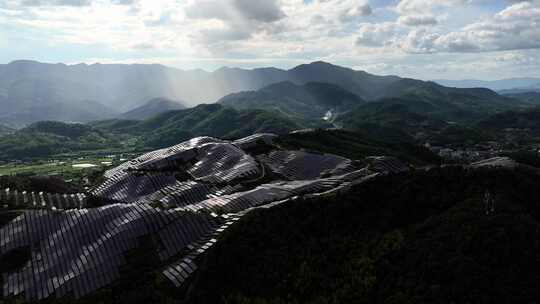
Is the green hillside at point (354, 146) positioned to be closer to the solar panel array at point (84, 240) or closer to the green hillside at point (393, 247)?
the solar panel array at point (84, 240)

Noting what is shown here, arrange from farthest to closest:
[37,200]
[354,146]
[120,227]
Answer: [354,146], [37,200], [120,227]

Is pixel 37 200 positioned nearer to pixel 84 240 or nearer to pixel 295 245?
pixel 84 240

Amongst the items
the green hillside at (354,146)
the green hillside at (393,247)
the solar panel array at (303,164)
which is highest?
the green hillside at (393,247)

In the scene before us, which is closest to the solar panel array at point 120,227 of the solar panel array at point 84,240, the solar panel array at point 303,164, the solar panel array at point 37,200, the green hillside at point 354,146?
the solar panel array at point 84,240

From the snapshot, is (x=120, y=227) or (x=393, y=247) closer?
(x=393, y=247)

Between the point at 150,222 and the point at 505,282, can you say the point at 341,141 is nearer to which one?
the point at 150,222

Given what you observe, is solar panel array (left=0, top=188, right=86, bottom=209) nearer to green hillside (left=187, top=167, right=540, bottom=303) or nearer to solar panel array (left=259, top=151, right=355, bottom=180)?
green hillside (left=187, top=167, right=540, bottom=303)

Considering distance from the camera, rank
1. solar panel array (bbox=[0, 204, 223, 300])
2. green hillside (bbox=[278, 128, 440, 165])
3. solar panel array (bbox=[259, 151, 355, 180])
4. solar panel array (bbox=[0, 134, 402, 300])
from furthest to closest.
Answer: green hillside (bbox=[278, 128, 440, 165]), solar panel array (bbox=[259, 151, 355, 180]), solar panel array (bbox=[0, 134, 402, 300]), solar panel array (bbox=[0, 204, 223, 300])

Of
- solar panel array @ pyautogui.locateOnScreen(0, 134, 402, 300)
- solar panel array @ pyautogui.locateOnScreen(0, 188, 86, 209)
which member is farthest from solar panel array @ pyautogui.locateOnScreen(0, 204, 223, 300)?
solar panel array @ pyautogui.locateOnScreen(0, 188, 86, 209)

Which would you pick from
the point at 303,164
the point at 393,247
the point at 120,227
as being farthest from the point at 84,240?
the point at 303,164

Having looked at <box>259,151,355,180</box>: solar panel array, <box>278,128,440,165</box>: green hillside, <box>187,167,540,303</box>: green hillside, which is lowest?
<box>278,128,440,165</box>: green hillside

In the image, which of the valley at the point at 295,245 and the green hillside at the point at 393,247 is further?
the valley at the point at 295,245
